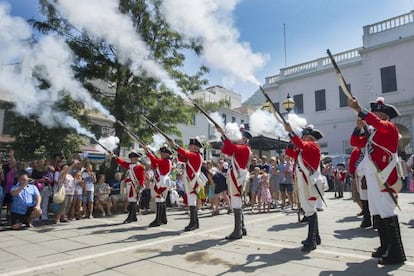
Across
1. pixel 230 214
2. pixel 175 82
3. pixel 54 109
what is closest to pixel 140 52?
pixel 175 82

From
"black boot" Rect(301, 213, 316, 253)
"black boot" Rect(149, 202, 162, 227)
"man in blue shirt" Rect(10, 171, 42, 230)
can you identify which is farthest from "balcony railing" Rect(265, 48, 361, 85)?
"man in blue shirt" Rect(10, 171, 42, 230)

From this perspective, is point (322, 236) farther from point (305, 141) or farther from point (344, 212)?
point (344, 212)

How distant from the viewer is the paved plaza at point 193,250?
4.82 metres

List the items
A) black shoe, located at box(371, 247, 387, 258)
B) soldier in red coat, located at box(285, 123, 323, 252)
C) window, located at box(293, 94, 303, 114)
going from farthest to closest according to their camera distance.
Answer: window, located at box(293, 94, 303, 114) → soldier in red coat, located at box(285, 123, 323, 252) → black shoe, located at box(371, 247, 387, 258)

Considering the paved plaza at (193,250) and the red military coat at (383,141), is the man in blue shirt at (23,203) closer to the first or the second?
the paved plaza at (193,250)

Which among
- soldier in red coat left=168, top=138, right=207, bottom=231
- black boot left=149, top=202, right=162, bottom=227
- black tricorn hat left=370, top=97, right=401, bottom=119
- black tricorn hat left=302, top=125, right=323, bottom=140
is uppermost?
black tricorn hat left=370, top=97, right=401, bottom=119

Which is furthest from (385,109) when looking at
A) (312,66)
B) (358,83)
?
(312,66)

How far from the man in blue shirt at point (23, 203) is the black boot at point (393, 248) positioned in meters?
7.74

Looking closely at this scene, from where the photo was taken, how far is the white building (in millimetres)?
23438

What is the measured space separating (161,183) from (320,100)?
22.4m

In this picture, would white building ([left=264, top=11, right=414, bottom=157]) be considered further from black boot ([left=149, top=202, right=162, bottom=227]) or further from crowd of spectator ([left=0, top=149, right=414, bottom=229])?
black boot ([left=149, top=202, right=162, bottom=227])

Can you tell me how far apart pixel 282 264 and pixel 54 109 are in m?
9.52

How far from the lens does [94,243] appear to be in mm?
6688

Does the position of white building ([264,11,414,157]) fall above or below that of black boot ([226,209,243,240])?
above
